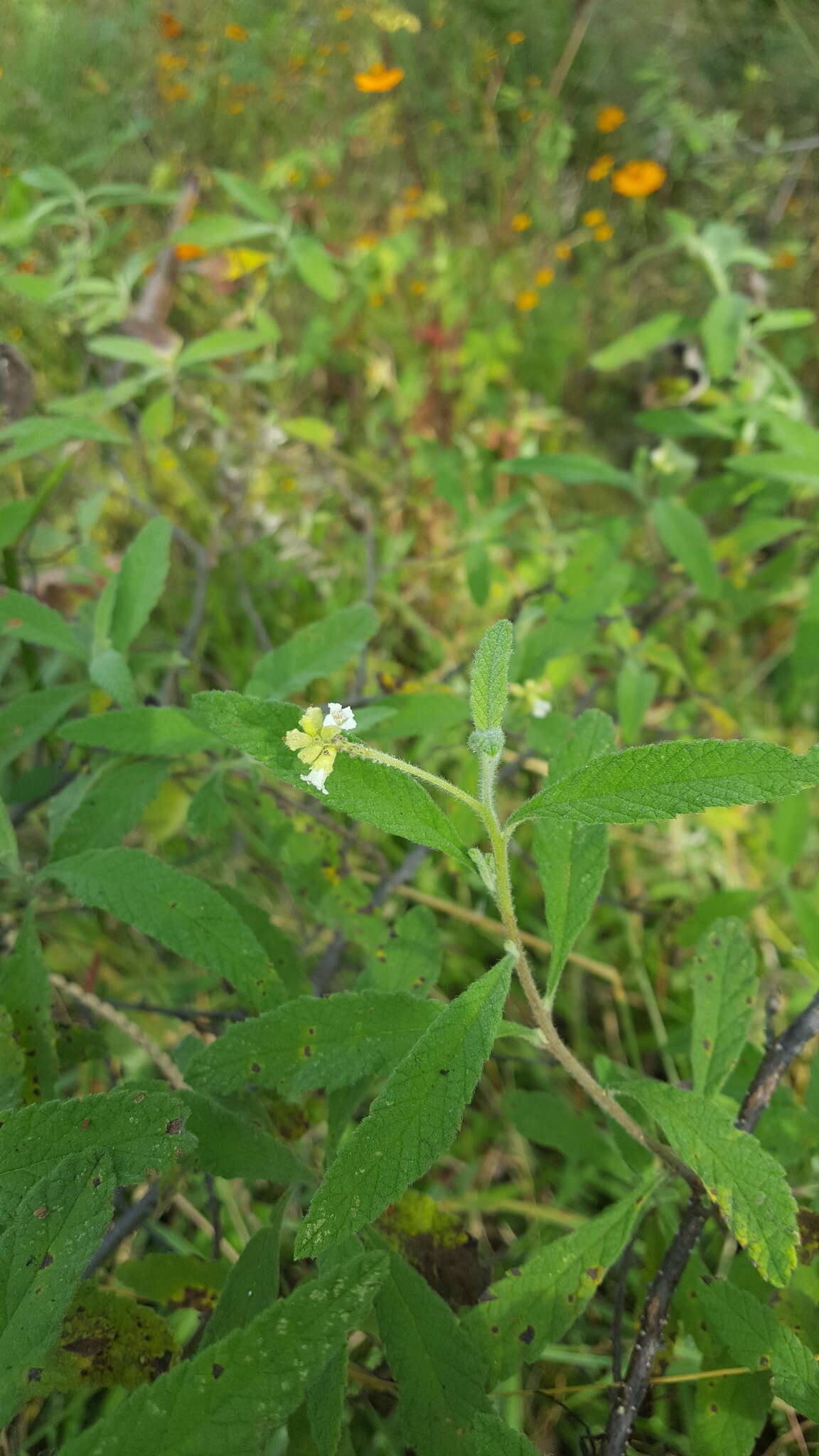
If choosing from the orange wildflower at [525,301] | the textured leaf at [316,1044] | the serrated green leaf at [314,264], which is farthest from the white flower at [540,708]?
the orange wildflower at [525,301]

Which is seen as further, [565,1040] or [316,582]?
[316,582]

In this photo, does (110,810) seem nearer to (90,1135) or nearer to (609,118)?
(90,1135)

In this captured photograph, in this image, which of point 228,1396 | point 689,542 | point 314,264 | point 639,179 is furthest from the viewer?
point 639,179

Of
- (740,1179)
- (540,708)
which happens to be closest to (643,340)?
(540,708)

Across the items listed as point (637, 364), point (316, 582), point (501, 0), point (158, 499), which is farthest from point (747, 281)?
point (501, 0)

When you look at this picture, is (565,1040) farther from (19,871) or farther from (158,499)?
(158,499)

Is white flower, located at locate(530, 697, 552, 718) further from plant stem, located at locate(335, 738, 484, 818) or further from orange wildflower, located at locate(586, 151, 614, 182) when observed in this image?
orange wildflower, located at locate(586, 151, 614, 182)

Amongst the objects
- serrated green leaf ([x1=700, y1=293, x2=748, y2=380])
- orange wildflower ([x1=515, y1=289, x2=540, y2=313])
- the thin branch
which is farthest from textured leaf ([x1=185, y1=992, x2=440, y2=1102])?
orange wildflower ([x1=515, y1=289, x2=540, y2=313])
